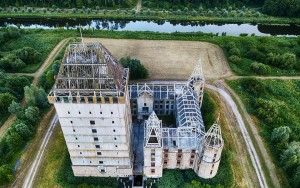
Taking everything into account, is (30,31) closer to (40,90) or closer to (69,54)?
(40,90)

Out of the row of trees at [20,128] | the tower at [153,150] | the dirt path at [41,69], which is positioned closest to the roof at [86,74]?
the tower at [153,150]

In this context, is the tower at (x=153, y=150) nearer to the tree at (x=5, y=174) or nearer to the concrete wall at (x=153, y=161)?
the concrete wall at (x=153, y=161)

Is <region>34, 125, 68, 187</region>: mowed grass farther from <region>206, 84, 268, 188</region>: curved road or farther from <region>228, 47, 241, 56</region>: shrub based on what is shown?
<region>228, 47, 241, 56</region>: shrub

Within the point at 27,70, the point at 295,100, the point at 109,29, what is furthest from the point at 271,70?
the point at 27,70

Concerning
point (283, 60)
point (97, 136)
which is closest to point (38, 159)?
point (97, 136)

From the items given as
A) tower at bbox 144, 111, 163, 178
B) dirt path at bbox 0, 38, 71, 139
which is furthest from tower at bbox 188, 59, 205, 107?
dirt path at bbox 0, 38, 71, 139
